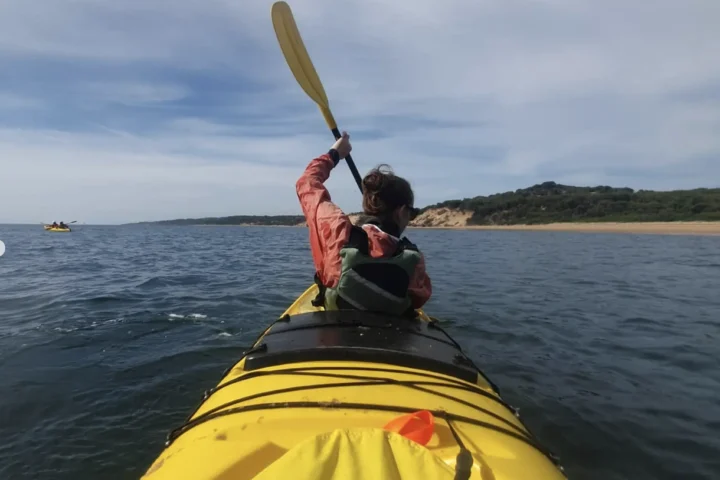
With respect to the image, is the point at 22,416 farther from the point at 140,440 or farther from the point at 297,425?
the point at 297,425

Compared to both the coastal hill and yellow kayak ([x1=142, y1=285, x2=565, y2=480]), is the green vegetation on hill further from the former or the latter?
yellow kayak ([x1=142, y1=285, x2=565, y2=480])

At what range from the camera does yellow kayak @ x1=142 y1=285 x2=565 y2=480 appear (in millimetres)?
1367

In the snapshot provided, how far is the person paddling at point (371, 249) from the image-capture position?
303 cm

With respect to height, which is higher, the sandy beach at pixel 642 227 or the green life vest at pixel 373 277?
the sandy beach at pixel 642 227

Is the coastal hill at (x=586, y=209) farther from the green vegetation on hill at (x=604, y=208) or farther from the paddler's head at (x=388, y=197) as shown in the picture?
the paddler's head at (x=388, y=197)

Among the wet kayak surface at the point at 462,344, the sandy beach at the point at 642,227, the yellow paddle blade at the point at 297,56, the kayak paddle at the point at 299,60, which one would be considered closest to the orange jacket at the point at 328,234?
the kayak paddle at the point at 299,60

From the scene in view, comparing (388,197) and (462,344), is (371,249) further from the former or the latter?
(462,344)

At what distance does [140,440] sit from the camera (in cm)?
362

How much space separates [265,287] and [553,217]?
180ft

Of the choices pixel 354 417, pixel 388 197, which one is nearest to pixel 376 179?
pixel 388 197

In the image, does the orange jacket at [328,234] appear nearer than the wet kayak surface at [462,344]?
Yes

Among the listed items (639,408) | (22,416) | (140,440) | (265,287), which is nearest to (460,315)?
(639,408)

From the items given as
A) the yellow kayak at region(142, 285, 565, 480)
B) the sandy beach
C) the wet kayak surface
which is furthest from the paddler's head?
the sandy beach

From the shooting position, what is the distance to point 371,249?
3113mm
